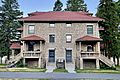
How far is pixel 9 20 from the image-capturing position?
51.7 metres

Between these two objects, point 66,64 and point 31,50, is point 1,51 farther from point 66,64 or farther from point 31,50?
point 66,64

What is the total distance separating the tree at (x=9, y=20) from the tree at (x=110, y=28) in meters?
18.0

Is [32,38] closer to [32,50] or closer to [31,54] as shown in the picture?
[32,50]

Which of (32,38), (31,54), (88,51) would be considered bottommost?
(31,54)

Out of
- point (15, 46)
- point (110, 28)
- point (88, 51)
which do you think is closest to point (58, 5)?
point (15, 46)

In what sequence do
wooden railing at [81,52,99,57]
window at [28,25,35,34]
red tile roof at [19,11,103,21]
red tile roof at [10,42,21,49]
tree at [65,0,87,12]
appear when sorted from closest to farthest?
wooden railing at [81,52,99,57] < red tile roof at [19,11,103,21] < window at [28,25,35,34] < red tile roof at [10,42,21,49] < tree at [65,0,87,12]

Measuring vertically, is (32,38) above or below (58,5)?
below

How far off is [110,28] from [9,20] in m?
20.8

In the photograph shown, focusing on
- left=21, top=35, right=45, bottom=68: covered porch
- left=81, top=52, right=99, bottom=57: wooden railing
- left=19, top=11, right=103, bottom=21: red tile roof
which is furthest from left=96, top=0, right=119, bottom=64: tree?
left=21, top=35, right=45, bottom=68: covered porch

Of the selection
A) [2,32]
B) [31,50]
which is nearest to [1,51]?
[2,32]

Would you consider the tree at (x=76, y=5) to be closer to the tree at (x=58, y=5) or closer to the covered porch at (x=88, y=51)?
the tree at (x=58, y=5)

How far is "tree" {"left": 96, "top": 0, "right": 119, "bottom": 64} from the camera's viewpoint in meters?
43.0

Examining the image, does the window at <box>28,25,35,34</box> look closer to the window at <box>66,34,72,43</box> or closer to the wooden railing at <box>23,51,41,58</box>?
the wooden railing at <box>23,51,41,58</box>

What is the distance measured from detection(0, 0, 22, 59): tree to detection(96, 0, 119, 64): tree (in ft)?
59.2
